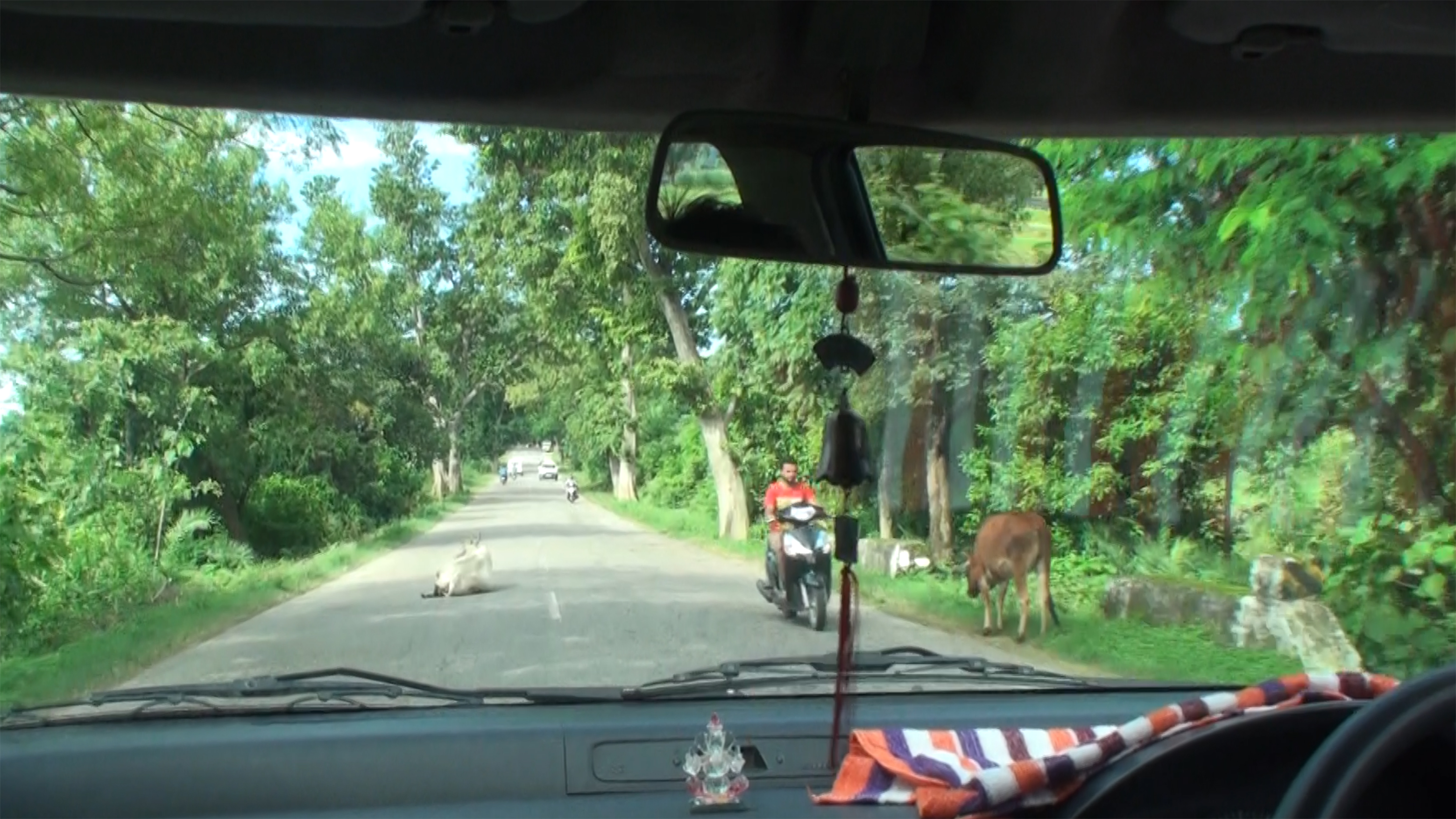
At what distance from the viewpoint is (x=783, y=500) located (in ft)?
23.4

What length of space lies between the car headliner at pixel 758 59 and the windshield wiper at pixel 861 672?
5.62ft

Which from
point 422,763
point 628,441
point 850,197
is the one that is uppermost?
point 850,197

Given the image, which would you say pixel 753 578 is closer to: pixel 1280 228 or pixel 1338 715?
pixel 1280 228

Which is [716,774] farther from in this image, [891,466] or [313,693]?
[891,466]

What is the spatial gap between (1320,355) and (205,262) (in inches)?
241

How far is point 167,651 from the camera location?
17.7 ft

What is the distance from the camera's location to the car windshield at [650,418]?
207 inches

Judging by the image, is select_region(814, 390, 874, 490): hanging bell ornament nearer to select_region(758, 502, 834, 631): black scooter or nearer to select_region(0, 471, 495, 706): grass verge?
select_region(758, 502, 834, 631): black scooter

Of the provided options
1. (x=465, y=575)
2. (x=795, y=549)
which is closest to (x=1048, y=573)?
(x=795, y=549)

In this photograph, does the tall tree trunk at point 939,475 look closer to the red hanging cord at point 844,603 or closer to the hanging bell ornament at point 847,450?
the red hanging cord at point 844,603

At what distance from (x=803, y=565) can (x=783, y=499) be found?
1.88 feet

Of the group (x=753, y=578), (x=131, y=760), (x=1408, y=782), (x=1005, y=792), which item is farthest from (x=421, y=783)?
(x=753, y=578)

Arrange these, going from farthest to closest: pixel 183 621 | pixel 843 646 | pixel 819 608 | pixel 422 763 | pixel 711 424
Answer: pixel 711 424, pixel 819 608, pixel 183 621, pixel 843 646, pixel 422 763

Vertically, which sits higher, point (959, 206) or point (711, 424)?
point (959, 206)
